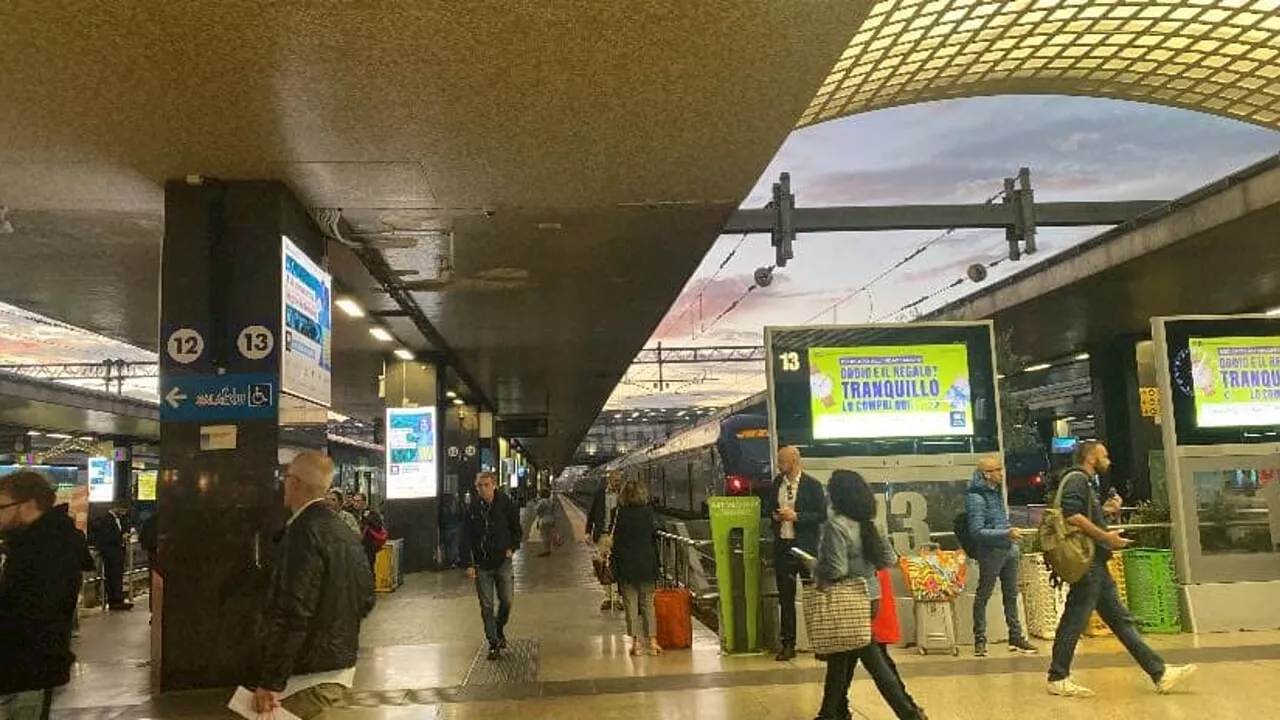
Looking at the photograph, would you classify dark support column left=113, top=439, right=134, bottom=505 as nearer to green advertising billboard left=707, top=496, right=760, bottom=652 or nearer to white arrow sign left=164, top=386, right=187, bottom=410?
white arrow sign left=164, top=386, right=187, bottom=410

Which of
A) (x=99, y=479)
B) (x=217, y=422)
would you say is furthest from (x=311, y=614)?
(x=99, y=479)

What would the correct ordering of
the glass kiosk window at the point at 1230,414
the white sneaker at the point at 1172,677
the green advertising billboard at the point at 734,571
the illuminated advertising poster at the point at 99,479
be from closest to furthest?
the white sneaker at the point at 1172,677, the green advertising billboard at the point at 734,571, the glass kiosk window at the point at 1230,414, the illuminated advertising poster at the point at 99,479

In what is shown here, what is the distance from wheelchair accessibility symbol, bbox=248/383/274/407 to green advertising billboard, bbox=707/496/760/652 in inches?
166

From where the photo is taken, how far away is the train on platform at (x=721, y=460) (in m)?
22.8

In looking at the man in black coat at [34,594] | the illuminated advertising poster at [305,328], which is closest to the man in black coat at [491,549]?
the illuminated advertising poster at [305,328]

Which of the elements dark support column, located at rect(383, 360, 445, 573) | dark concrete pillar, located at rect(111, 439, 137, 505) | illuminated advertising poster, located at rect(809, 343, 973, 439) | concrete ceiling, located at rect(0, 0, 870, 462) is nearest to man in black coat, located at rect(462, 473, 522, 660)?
concrete ceiling, located at rect(0, 0, 870, 462)

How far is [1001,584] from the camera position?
989 cm

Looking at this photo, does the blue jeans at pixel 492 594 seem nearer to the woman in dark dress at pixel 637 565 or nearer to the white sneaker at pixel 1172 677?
the woman in dark dress at pixel 637 565

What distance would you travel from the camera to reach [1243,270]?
20.0 meters

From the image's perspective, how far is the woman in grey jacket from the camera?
20.4 feet

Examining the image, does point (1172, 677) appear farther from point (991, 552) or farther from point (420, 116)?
point (420, 116)

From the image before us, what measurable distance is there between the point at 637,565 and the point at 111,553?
1035 centimetres

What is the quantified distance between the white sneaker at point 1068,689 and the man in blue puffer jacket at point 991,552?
1972 millimetres

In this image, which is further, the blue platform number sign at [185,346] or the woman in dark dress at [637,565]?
the woman in dark dress at [637,565]
